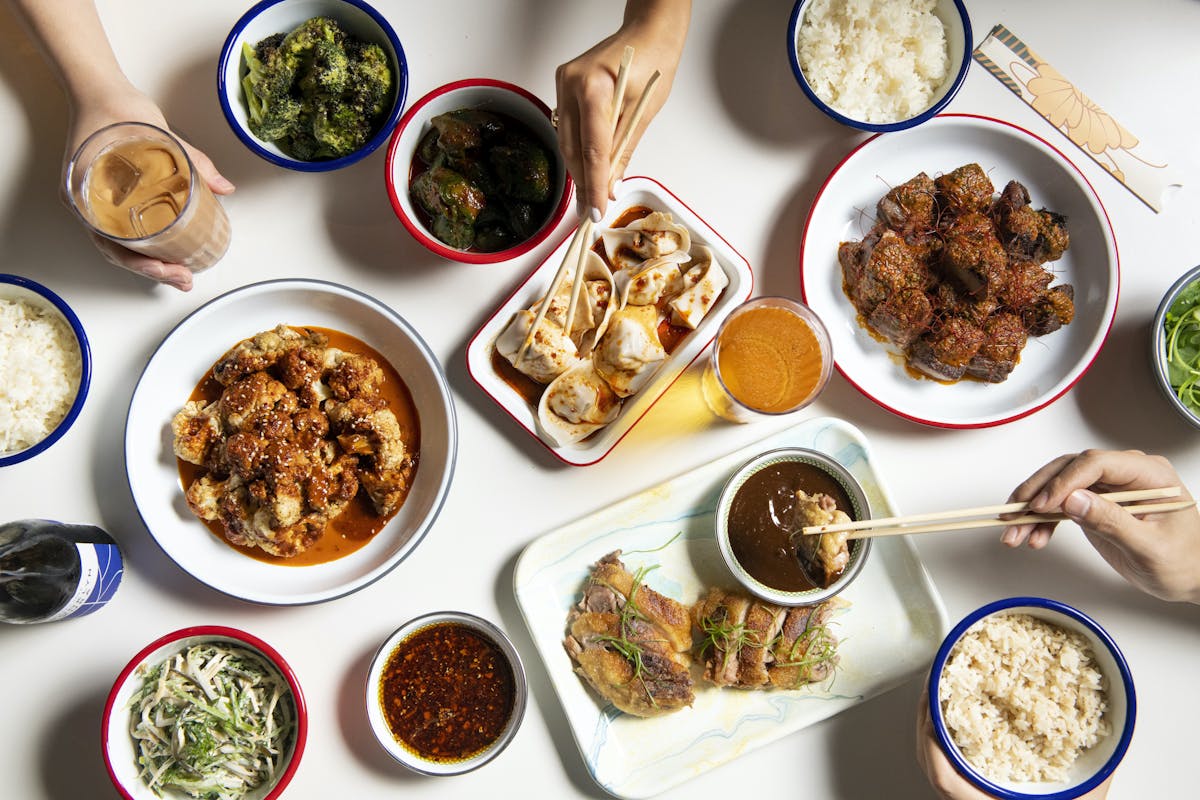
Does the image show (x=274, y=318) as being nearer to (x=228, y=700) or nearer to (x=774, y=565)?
(x=228, y=700)

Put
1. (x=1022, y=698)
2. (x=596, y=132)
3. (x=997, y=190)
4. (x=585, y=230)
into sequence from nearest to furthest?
(x=596, y=132) < (x=585, y=230) < (x=1022, y=698) < (x=997, y=190)

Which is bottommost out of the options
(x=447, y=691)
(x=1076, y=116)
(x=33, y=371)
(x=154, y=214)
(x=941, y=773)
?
(x=447, y=691)

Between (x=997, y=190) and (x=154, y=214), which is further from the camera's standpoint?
(x=997, y=190)

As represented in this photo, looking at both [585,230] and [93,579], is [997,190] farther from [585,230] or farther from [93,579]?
[93,579]

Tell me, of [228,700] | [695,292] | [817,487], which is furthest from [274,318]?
[817,487]

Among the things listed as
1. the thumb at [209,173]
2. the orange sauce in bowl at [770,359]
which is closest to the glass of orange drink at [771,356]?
the orange sauce in bowl at [770,359]

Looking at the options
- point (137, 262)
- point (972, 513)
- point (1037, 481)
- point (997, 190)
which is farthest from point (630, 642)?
point (997, 190)

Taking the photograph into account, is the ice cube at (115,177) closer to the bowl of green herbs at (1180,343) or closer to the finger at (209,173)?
the finger at (209,173)
